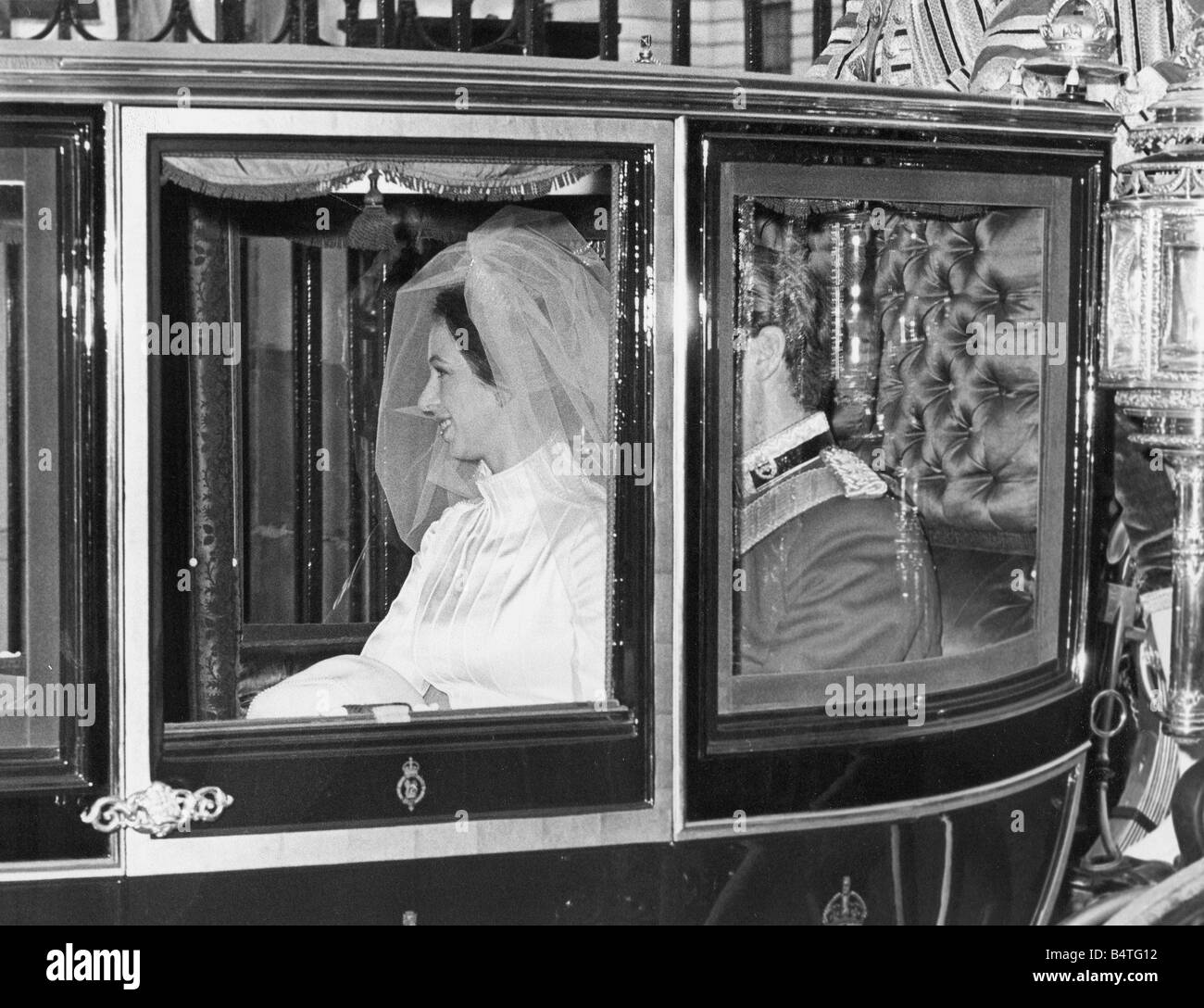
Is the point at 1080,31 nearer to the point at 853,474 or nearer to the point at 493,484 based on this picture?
the point at 853,474

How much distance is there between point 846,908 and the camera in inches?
86.9

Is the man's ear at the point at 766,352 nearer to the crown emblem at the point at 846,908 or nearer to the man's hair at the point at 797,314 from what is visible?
the man's hair at the point at 797,314

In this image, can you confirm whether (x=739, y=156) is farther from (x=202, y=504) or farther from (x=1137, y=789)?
(x=1137, y=789)

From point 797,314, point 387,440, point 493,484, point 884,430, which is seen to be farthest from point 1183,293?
point 387,440

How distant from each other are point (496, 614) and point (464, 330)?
49 centimetres

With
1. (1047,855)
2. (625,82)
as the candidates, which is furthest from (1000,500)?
(625,82)

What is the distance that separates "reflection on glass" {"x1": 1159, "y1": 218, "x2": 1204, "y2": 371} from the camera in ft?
7.78

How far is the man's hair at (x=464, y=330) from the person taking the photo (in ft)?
7.39

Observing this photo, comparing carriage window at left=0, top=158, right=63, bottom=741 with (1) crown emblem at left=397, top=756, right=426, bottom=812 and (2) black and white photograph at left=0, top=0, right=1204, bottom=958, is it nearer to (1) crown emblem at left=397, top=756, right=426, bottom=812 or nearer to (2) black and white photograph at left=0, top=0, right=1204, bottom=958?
(2) black and white photograph at left=0, top=0, right=1204, bottom=958

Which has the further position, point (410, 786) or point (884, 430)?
point (884, 430)

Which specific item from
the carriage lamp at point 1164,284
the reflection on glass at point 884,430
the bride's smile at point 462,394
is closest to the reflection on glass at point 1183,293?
the carriage lamp at point 1164,284

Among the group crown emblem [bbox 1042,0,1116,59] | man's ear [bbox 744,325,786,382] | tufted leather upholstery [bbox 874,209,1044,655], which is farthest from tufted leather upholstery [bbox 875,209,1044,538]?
crown emblem [bbox 1042,0,1116,59]

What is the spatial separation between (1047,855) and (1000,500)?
2.16 ft

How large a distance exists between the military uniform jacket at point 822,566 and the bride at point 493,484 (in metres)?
0.25
